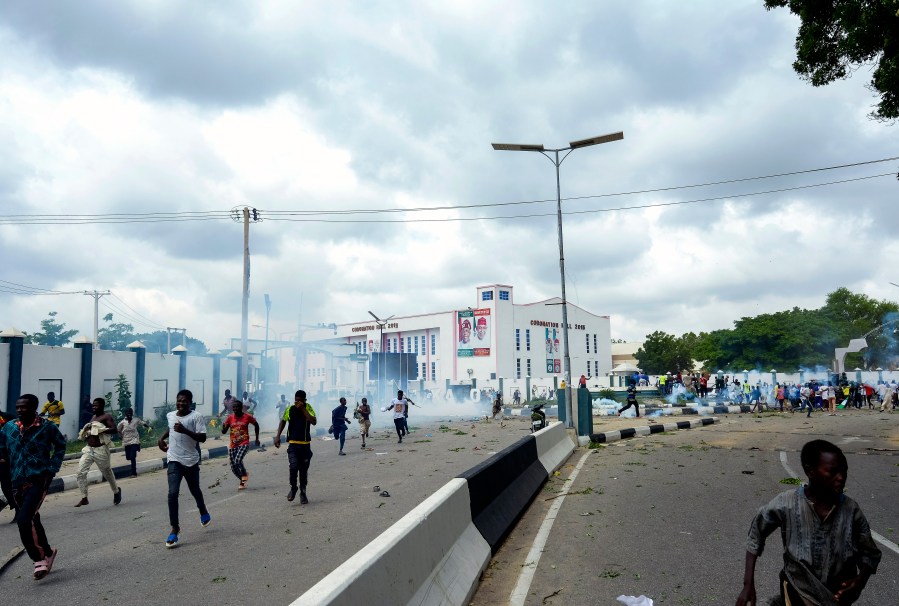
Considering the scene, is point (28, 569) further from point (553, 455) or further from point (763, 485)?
point (763, 485)

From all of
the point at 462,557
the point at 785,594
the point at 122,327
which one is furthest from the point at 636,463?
the point at 122,327

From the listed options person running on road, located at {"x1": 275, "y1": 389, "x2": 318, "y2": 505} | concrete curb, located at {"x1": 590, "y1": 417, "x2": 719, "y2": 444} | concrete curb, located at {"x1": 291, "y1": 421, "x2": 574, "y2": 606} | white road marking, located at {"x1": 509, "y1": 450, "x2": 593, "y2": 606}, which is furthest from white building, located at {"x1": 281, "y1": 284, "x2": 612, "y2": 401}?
concrete curb, located at {"x1": 291, "y1": 421, "x2": 574, "y2": 606}

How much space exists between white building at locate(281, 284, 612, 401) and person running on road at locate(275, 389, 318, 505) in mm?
50079

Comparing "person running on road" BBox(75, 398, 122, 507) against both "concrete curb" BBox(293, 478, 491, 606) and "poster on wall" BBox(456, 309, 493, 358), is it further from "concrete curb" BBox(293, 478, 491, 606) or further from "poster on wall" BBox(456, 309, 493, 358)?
"poster on wall" BBox(456, 309, 493, 358)

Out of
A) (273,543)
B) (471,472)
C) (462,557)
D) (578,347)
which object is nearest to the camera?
(462,557)

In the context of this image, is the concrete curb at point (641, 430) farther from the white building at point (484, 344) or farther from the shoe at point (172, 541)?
the white building at point (484, 344)

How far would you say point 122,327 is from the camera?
271 feet

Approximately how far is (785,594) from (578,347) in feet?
257

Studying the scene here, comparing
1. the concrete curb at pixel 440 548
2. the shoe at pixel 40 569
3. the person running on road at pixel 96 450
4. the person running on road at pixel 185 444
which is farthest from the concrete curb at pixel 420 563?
the person running on road at pixel 96 450

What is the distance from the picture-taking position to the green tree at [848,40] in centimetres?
967

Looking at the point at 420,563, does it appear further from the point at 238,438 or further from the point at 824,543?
the point at 238,438

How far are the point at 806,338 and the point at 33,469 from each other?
74671 mm

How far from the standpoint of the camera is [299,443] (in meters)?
10.8

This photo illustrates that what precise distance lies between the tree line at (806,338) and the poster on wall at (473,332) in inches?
1090
